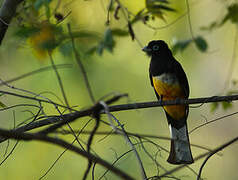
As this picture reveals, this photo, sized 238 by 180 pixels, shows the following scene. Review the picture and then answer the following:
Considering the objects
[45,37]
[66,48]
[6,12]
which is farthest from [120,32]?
[6,12]

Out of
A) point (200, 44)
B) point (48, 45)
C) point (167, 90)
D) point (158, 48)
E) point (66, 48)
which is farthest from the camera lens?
point (158, 48)

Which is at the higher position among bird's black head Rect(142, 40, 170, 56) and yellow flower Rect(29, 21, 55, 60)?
yellow flower Rect(29, 21, 55, 60)

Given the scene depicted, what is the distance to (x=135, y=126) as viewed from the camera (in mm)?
7363

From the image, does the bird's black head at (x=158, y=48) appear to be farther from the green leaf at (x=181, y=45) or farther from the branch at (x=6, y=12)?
the branch at (x=6, y=12)

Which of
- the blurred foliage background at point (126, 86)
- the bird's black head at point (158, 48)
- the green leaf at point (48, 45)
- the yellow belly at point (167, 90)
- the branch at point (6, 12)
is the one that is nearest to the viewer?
the branch at point (6, 12)

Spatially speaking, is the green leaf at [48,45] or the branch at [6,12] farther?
the green leaf at [48,45]

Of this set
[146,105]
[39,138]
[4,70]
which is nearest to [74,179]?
[4,70]

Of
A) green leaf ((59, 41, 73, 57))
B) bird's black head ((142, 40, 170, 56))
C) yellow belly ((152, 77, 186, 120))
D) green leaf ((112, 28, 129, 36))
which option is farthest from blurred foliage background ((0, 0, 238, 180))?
green leaf ((59, 41, 73, 57))

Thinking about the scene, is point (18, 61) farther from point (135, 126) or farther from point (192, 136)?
point (192, 136)

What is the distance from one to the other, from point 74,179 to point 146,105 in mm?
4359

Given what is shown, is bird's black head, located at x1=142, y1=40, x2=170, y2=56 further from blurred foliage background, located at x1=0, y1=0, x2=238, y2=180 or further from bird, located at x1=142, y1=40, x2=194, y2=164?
blurred foliage background, located at x1=0, y1=0, x2=238, y2=180

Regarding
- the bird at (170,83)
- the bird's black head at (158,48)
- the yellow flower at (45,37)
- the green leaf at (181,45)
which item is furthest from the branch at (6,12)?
the bird's black head at (158,48)

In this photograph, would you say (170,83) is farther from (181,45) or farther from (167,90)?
(181,45)

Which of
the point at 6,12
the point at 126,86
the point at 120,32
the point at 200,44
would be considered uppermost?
the point at 6,12
